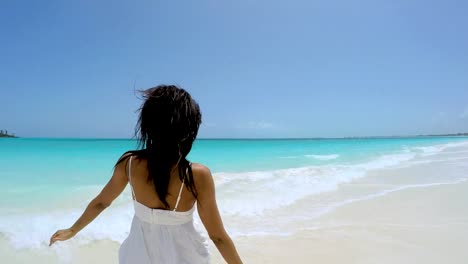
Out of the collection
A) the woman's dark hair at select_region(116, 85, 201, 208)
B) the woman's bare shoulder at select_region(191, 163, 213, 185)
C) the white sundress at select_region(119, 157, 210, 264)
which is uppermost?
the woman's dark hair at select_region(116, 85, 201, 208)

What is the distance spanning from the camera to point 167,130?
1325 millimetres

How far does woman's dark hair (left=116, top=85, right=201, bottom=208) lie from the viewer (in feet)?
4.33

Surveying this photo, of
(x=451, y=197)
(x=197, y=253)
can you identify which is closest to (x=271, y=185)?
(x=451, y=197)

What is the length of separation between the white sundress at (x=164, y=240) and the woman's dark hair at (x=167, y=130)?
0.14m

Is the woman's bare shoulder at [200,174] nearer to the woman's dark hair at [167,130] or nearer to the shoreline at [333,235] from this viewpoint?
the woman's dark hair at [167,130]

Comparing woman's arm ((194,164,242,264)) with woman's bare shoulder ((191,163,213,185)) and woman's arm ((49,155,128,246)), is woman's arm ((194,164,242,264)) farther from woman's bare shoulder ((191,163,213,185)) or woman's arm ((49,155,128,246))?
woman's arm ((49,155,128,246))

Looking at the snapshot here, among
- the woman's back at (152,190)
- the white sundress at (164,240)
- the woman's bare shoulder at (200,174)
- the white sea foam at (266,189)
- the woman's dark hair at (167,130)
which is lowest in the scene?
the white sea foam at (266,189)

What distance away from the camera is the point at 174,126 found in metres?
1.32

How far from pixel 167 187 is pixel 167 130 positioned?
260 mm

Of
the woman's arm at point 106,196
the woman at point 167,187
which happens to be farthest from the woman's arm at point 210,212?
the woman's arm at point 106,196

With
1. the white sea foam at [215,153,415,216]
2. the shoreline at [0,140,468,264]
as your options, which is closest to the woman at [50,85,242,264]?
the shoreline at [0,140,468,264]

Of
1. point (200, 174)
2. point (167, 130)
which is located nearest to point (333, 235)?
point (200, 174)

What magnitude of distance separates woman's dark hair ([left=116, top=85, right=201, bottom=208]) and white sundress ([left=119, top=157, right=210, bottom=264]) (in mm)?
140

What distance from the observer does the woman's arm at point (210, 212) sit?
1.36 m
